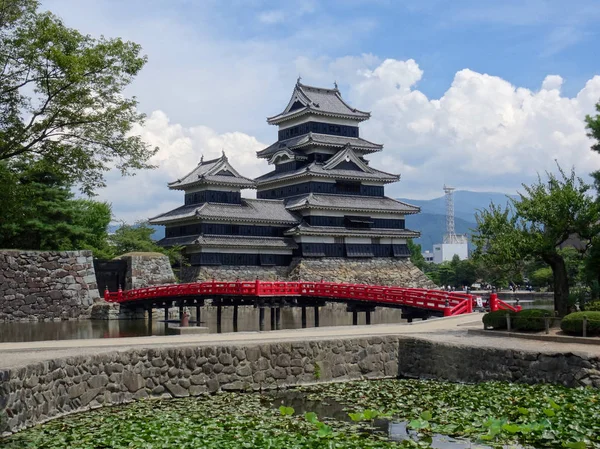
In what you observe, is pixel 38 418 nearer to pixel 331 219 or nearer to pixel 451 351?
pixel 451 351

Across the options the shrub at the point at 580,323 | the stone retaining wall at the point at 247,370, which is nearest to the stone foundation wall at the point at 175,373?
the stone retaining wall at the point at 247,370

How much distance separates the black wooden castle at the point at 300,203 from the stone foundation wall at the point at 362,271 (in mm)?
704

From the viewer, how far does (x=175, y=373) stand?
51.1 feet

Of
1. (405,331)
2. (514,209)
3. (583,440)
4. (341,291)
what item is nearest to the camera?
(583,440)

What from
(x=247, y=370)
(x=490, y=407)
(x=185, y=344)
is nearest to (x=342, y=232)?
(x=185, y=344)

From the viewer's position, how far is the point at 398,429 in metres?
12.6

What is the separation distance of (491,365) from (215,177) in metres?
42.0

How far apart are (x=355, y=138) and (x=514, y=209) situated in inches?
1689

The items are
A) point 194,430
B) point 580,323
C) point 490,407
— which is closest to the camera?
point 194,430

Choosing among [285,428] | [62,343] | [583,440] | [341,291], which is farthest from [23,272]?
[583,440]

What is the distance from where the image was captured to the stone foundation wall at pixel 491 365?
599 inches

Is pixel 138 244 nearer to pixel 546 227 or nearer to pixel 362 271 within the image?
pixel 362 271

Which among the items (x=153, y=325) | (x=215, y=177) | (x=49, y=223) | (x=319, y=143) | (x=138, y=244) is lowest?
(x=153, y=325)

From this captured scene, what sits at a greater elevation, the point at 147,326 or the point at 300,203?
the point at 300,203
